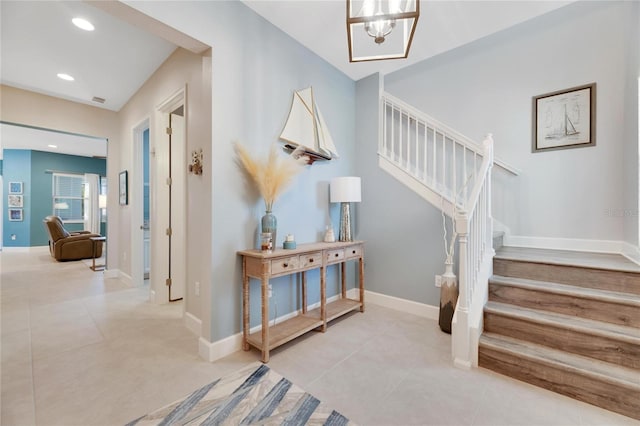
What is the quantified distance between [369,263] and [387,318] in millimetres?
732

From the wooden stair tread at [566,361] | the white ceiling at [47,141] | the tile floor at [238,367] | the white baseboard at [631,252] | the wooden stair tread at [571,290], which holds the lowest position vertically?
the tile floor at [238,367]

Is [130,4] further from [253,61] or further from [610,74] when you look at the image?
[610,74]

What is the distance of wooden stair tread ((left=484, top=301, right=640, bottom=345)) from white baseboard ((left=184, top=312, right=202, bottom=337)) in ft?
8.31

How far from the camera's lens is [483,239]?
2.35m

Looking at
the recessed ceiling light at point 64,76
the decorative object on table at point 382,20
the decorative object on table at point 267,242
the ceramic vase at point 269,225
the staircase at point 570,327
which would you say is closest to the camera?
the decorative object on table at point 382,20

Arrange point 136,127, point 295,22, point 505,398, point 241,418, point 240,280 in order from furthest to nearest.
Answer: point 136,127 → point 295,22 → point 240,280 → point 505,398 → point 241,418

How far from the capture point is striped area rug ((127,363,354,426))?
144 centimetres

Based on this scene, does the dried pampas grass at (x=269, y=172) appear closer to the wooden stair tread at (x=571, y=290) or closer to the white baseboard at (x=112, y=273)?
the wooden stair tread at (x=571, y=290)

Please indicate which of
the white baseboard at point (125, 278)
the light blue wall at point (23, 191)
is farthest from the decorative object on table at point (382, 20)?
the light blue wall at point (23, 191)

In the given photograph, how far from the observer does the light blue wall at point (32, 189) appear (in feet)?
24.5

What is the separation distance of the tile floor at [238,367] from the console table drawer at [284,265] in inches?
26.3

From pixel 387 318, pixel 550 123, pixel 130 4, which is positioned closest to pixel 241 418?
pixel 387 318

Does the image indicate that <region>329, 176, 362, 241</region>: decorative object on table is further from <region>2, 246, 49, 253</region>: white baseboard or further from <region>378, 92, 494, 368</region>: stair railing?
<region>2, 246, 49, 253</region>: white baseboard

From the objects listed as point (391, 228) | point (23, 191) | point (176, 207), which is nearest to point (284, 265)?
point (391, 228)
